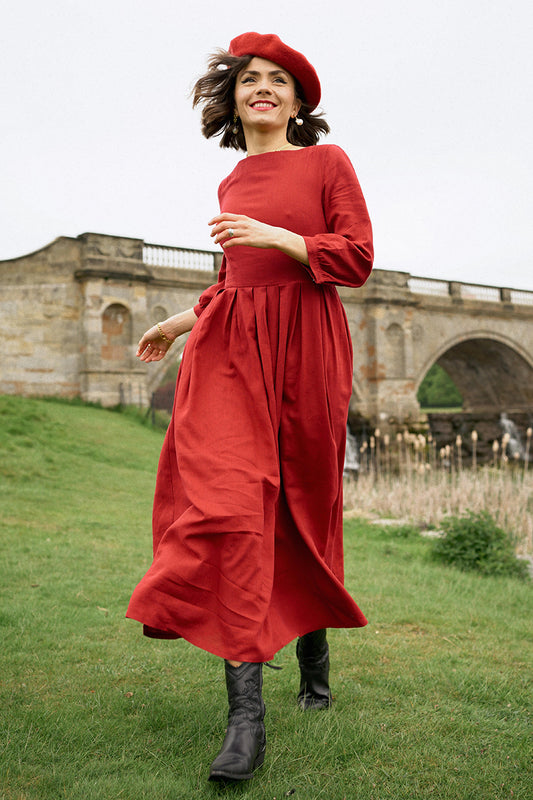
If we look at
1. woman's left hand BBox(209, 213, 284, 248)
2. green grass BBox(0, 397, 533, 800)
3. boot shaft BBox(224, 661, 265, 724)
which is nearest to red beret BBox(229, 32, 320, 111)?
woman's left hand BBox(209, 213, 284, 248)

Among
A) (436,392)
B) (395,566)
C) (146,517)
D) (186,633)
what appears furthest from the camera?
(436,392)

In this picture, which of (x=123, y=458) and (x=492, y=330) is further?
(x=492, y=330)

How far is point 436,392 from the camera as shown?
58500 millimetres

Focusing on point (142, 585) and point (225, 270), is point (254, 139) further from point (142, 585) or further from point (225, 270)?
point (142, 585)

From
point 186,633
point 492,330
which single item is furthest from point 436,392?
point 186,633

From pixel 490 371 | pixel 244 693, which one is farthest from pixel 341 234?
pixel 490 371

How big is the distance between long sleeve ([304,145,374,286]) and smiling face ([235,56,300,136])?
9.4 inches

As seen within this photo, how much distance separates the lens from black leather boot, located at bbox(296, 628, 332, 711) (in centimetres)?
234

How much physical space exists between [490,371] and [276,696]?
30198mm

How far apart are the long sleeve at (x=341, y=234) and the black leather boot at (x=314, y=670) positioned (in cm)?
121

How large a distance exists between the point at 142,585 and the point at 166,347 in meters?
1.06

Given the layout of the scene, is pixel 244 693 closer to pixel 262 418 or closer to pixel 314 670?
pixel 314 670

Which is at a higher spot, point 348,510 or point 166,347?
point 166,347

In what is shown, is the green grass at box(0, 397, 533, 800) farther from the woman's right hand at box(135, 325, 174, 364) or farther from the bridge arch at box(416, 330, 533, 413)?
the bridge arch at box(416, 330, 533, 413)
